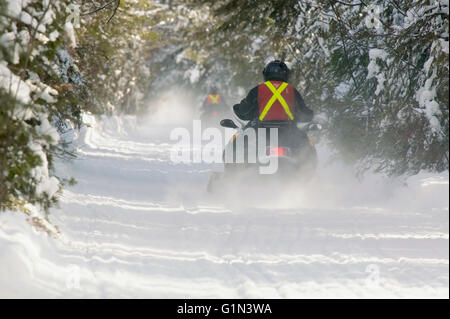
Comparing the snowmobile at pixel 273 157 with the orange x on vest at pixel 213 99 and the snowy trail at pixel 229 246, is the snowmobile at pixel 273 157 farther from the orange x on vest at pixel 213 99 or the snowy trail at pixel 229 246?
the orange x on vest at pixel 213 99

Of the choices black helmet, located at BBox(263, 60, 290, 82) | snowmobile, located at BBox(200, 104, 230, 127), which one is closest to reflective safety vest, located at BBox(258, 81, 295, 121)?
black helmet, located at BBox(263, 60, 290, 82)

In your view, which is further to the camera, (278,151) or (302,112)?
(302,112)

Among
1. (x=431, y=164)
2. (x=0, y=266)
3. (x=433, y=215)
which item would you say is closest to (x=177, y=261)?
(x=0, y=266)

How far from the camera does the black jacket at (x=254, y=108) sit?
8.11 metres

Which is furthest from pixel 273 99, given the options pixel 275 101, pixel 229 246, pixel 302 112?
pixel 229 246

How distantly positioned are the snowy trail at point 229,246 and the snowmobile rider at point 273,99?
1.23 m

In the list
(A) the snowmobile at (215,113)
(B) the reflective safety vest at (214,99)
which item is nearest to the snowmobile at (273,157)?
(A) the snowmobile at (215,113)

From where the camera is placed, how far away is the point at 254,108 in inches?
321

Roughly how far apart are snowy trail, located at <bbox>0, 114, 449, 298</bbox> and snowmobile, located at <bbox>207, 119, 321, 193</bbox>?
1.50 feet

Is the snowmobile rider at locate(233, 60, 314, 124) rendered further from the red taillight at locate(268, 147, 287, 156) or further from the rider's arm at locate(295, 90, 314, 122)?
the red taillight at locate(268, 147, 287, 156)

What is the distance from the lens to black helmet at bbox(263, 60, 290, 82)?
26.0 ft

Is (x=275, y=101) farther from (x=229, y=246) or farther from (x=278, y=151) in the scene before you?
(x=229, y=246)

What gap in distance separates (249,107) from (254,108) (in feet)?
0.25

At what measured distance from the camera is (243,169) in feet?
24.7
